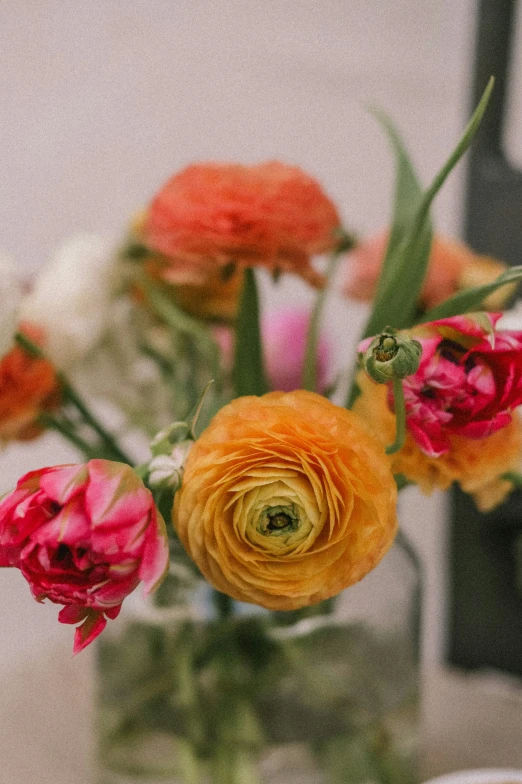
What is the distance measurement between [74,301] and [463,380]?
0.24 meters

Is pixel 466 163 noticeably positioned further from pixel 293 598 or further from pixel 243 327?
pixel 293 598

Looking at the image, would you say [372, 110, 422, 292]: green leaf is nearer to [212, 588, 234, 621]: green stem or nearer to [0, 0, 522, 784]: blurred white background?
[212, 588, 234, 621]: green stem

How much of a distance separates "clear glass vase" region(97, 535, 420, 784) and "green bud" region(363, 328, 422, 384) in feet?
0.66

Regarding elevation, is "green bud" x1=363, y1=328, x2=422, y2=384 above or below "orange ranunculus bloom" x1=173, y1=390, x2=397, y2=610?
above

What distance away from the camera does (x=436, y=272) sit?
0.47 meters

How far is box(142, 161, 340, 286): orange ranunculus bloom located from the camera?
14.2 inches

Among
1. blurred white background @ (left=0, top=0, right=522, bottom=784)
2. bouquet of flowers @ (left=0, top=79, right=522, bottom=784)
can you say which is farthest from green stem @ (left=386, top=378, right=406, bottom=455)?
blurred white background @ (left=0, top=0, right=522, bottom=784)

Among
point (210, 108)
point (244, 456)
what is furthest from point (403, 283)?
point (210, 108)

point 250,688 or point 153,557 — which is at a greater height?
point 153,557

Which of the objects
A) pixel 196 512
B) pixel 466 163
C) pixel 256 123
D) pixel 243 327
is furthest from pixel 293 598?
pixel 256 123

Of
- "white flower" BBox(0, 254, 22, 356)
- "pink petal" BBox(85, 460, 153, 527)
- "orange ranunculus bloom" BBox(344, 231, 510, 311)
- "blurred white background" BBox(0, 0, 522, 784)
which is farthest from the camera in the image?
"blurred white background" BBox(0, 0, 522, 784)

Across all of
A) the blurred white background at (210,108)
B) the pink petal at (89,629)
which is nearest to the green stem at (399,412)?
the pink petal at (89,629)

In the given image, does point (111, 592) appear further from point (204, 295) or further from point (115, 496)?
point (204, 295)

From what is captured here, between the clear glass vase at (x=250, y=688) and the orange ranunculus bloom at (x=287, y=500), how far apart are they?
0.16 m
